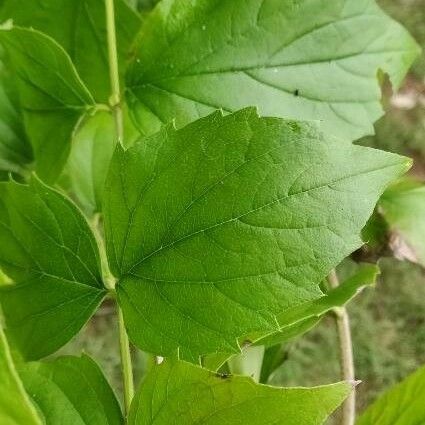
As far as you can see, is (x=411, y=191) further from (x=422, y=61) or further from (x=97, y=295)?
(x=422, y=61)

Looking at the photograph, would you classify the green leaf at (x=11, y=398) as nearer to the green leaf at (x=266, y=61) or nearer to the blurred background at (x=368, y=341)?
the green leaf at (x=266, y=61)

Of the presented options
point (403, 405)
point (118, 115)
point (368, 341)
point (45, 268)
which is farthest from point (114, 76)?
point (368, 341)

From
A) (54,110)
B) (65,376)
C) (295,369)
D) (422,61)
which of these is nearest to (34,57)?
(54,110)

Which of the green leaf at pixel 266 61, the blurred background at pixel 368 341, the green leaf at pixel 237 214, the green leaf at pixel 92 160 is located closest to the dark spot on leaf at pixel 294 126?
the green leaf at pixel 237 214

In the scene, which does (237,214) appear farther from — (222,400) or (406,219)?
(406,219)

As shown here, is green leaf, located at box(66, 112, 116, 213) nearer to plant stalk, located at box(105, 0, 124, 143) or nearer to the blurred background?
plant stalk, located at box(105, 0, 124, 143)

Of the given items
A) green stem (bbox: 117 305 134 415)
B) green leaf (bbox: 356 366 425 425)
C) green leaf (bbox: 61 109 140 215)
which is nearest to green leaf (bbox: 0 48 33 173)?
green leaf (bbox: 61 109 140 215)

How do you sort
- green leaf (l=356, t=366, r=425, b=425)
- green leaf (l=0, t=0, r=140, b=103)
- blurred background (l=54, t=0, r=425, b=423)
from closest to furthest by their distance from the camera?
1. green leaf (l=356, t=366, r=425, b=425)
2. green leaf (l=0, t=0, r=140, b=103)
3. blurred background (l=54, t=0, r=425, b=423)
